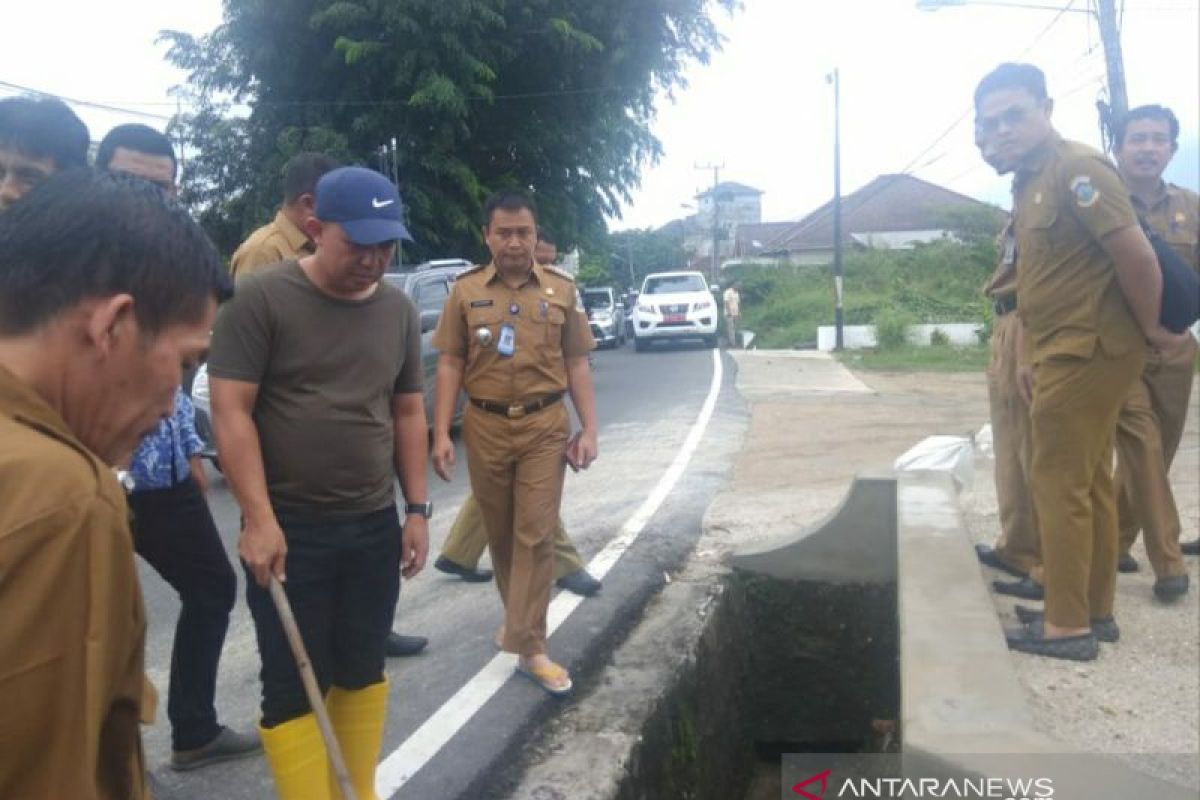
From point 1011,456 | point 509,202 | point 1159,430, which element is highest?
point 509,202

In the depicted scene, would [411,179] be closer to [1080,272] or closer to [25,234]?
[1080,272]

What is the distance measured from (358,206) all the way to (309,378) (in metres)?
0.46

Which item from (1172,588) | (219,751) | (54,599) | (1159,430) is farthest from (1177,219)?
(54,599)

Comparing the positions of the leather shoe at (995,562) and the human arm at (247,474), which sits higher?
the human arm at (247,474)

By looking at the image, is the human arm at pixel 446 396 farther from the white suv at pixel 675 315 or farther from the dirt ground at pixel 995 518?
the white suv at pixel 675 315

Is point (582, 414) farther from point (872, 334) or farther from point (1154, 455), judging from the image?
point (872, 334)

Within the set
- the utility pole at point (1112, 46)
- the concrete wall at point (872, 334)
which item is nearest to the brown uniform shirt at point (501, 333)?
the utility pole at point (1112, 46)

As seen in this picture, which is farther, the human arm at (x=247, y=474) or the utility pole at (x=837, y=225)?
the utility pole at (x=837, y=225)

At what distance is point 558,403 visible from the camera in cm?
431

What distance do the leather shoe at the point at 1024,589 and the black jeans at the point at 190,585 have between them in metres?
3.15

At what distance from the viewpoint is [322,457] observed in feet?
9.53

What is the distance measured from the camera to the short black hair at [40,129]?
121 inches

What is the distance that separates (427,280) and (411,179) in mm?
11691

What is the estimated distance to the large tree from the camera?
20875mm
